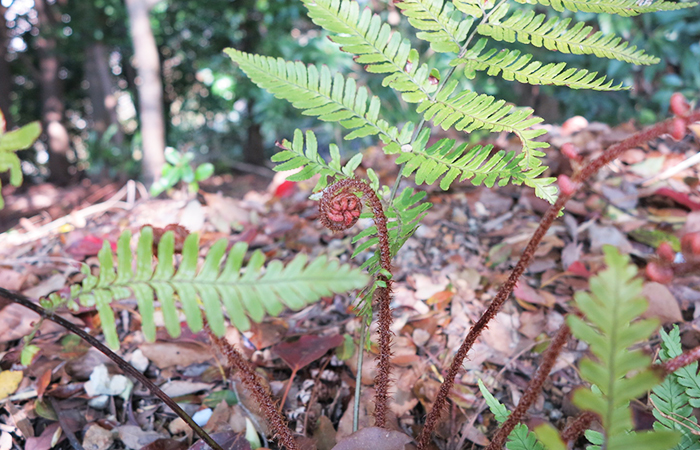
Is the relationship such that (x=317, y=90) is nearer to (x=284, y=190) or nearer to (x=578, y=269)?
(x=578, y=269)

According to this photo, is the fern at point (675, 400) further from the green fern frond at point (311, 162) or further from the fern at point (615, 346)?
the green fern frond at point (311, 162)

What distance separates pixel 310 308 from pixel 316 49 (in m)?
2.58

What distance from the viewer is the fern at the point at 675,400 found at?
0.72m

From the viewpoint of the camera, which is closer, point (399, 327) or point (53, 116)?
point (399, 327)

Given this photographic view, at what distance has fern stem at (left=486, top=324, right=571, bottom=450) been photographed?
0.59 meters

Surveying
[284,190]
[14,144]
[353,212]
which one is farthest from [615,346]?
[284,190]

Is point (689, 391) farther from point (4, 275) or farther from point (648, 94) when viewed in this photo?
point (648, 94)

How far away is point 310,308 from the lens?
1.31 meters

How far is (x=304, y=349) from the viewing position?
3.43 ft

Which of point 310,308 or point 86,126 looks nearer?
point 310,308

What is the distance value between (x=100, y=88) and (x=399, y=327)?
25.2ft

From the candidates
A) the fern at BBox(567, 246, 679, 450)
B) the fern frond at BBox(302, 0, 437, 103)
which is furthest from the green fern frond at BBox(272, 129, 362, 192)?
the fern at BBox(567, 246, 679, 450)

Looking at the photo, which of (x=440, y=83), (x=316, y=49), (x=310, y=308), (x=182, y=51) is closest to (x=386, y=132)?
(x=440, y=83)

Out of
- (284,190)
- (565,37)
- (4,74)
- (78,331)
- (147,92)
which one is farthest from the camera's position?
(4,74)
